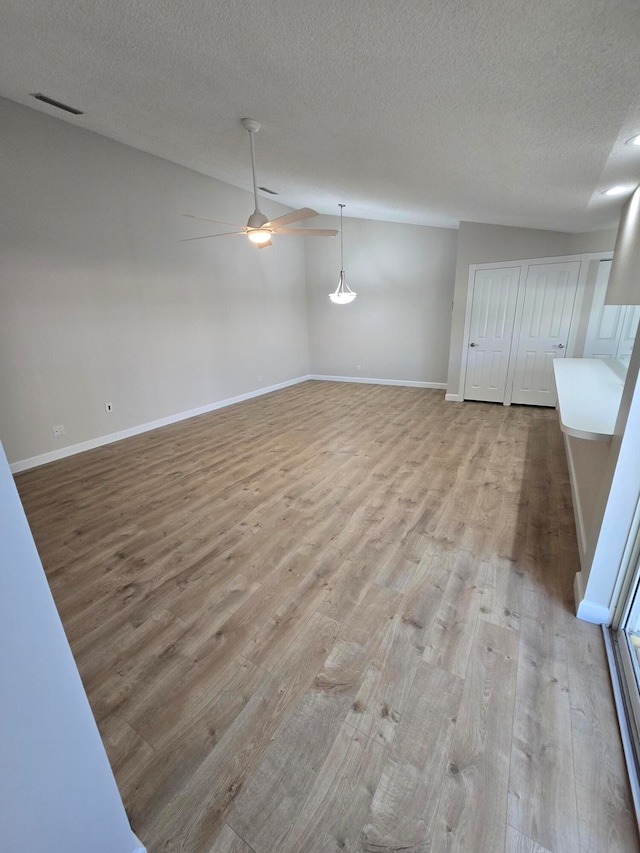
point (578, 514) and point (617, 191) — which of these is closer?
point (578, 514)

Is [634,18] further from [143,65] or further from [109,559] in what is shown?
[109,559]

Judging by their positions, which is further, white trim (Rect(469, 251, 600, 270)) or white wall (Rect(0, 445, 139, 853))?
white trim (Rect(469, 251, 600, 270))

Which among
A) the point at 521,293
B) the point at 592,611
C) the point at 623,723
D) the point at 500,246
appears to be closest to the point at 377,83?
the point at 592,611

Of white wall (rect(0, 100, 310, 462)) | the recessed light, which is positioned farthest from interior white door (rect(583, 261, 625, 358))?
white wall (rect(0, 100, 310, 462))

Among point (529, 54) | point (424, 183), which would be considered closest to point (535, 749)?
point (529, 54)

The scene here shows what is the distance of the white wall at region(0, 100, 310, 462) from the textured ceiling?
22.7 inches

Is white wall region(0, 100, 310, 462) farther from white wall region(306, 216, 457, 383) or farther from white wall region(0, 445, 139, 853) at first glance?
white wall region(0, 445, 139, 853)

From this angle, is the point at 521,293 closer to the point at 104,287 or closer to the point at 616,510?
the point at 616,510

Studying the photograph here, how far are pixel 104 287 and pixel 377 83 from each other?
150 inches

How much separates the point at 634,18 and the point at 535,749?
2464 millimetres

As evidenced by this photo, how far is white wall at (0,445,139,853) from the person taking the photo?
651mm

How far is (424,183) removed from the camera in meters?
3.38

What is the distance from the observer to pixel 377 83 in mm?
1848

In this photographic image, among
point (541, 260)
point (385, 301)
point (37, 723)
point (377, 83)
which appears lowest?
point (37, 723)
